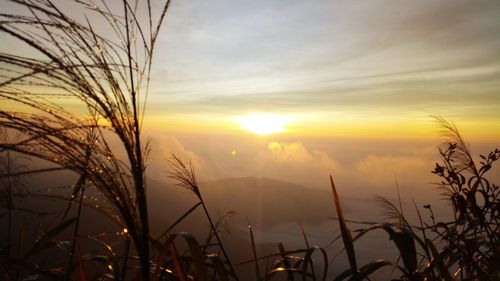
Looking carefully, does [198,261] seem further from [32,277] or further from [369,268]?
[32,277]

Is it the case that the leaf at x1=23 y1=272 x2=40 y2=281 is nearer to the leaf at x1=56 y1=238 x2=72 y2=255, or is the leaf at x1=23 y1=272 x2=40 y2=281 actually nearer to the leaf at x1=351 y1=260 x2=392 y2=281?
the leaf at x1=56 y1=238 x2=72 y2=255

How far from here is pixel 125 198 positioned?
54.1 inches

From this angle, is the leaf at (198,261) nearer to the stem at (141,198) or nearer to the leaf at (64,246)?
the stem at (141,198)

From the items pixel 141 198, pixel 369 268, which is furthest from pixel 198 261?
pixel 369 268

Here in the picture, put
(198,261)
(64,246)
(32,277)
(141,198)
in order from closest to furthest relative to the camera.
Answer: (141,198) < (198,261) < (32,277) < (64,246)

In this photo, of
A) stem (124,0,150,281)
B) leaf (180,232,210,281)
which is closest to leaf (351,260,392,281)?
leaf (180,232,210,281)

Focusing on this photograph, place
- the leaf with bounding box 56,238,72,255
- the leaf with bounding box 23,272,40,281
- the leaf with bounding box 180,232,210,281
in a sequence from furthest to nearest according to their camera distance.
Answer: the leaf with bounding box 56,238,72,255 < the leaf with bounding box 23,272,40,281 < the leaf with bounding box 180,232,210,281

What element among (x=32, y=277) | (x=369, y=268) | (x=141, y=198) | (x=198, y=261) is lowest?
(x=32, y=277)

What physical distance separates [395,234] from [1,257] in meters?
2.02

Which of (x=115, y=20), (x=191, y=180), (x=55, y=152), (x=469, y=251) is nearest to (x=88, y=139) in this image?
(x=55, y=152)

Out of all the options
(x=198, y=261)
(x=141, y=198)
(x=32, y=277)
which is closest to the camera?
(x=141, y=198)

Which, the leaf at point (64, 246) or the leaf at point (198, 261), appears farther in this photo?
the leaf at point (64, 246)

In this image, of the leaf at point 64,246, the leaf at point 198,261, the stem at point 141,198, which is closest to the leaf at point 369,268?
the leaf at point 198,261

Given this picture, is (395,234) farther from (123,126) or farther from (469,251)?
(123,126)
